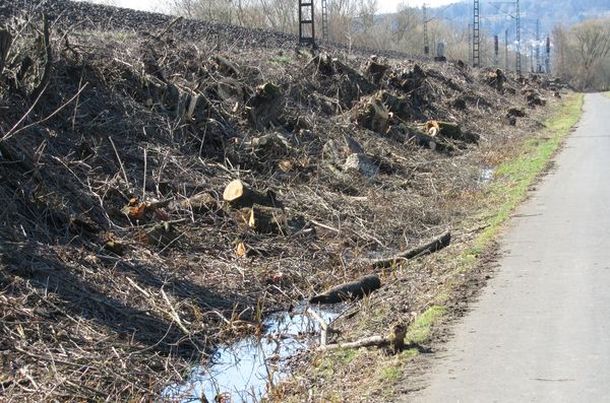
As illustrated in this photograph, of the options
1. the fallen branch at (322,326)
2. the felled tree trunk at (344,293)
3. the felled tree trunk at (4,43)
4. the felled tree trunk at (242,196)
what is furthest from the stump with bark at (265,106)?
the fallen branch at (322,326)

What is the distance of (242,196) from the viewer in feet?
37.2

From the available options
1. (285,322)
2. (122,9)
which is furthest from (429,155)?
(285,322)

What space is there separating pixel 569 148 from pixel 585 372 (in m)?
17.1

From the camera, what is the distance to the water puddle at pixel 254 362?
A: 6562 millimetres

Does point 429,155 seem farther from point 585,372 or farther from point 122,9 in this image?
point 585,372

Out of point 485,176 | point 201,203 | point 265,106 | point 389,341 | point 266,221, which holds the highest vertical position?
point 265,106

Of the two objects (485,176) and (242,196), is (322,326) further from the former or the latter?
(485,176)

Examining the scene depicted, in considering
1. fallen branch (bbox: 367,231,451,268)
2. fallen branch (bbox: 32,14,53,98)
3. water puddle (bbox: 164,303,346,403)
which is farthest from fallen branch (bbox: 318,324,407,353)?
fallen branch (bbox: 32,14,53,98)

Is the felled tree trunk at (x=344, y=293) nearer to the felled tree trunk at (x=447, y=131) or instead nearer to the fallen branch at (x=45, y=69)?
the fallen branch at (x=45, y=69)

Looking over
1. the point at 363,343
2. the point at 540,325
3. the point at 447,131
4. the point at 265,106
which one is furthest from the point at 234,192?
the point at 447,131

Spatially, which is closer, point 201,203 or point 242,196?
point 201,203

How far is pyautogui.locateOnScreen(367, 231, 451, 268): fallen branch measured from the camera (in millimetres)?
10273

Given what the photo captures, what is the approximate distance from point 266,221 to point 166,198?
143 centimetres

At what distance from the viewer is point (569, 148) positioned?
2153 cm
